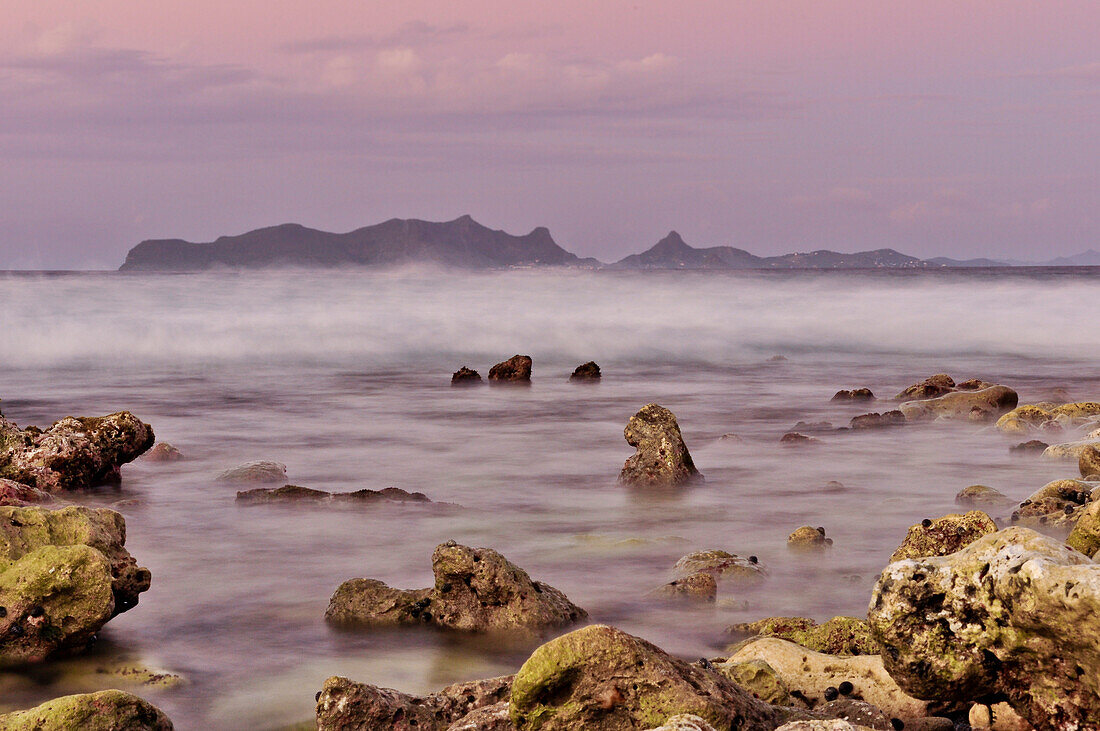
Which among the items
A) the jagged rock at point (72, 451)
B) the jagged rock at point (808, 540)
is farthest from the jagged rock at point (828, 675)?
the jagged rock at point (72, 451)

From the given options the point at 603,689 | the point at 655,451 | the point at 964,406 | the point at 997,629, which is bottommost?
the point at 964,406

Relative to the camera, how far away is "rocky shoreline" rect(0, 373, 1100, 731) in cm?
435

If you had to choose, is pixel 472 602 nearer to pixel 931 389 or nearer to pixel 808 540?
pixel 808 540

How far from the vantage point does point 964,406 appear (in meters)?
18.2

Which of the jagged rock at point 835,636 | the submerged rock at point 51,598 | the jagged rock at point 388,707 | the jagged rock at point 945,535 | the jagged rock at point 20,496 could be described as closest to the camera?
the jagged rock at point 388,707

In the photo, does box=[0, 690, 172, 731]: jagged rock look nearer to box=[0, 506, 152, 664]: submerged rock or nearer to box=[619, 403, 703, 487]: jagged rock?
box=[0, 506, 152, 664]: submerged rock

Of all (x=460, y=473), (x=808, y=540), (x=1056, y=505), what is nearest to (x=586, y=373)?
(x=460, y=473)

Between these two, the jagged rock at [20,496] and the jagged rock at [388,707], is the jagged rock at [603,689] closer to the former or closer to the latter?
the jagged rock at [388,707]

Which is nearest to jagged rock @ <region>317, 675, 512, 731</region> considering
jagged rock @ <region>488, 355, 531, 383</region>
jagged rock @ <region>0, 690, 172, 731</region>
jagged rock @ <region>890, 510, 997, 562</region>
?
jagged rock @ <region>0, 690, 172, 731</region>

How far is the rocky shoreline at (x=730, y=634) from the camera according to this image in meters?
4.35

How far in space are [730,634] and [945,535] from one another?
1600 mm

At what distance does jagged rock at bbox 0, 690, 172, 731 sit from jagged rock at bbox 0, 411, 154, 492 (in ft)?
23.8

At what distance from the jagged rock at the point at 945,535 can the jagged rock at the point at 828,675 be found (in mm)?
1973

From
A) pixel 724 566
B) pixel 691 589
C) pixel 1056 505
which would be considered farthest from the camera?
pixel 1056 505
